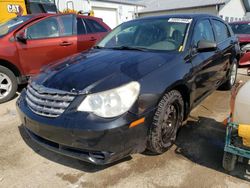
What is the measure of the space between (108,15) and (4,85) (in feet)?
47.5

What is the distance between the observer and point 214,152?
9.27 feet

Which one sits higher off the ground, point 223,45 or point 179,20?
point 179,20

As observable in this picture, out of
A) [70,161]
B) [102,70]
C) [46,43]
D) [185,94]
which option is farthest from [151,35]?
[46,43]

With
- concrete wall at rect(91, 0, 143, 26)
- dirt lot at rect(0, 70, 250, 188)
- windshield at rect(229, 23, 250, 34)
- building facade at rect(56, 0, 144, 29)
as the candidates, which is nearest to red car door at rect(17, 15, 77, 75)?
dirt lot at rect(0, 70, 250, 188)

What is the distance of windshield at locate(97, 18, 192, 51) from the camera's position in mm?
3102

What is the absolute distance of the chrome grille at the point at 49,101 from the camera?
2.20m

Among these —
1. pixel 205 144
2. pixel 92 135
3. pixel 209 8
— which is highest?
pixel 209 8

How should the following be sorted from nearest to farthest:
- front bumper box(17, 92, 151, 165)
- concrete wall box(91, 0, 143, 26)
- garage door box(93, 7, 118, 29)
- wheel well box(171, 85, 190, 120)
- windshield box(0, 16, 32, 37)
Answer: front bumper box(17, 92, 151, 165), wheel well box(171, 85, 190, 120), windshield box(0, 16, 32, 37), concrete wall box(91, 0, 143, 26), garage door box(93, 7, 118, 29)

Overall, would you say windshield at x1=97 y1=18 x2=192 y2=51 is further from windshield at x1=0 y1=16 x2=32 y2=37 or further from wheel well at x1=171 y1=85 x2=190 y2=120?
windshield at x1=0 y1=16 x2=32 y2=37

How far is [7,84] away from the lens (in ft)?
15.3

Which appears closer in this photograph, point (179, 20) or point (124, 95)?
point (124, 95)

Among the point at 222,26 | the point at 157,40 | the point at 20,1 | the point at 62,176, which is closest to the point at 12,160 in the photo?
the point at 62,176

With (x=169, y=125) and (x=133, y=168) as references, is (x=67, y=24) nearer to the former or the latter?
(x=169, y=125)

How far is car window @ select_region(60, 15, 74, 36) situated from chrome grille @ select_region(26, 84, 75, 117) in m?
3.18
